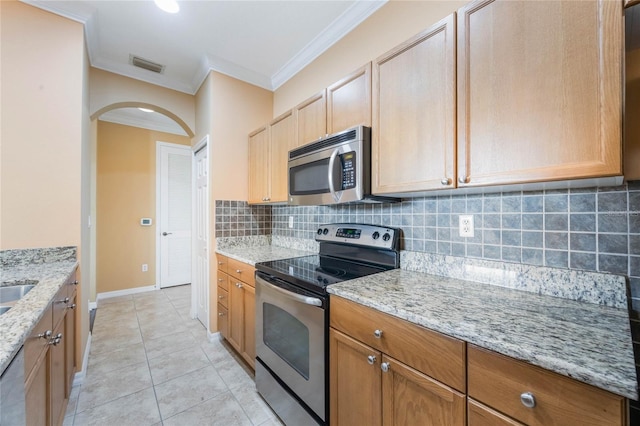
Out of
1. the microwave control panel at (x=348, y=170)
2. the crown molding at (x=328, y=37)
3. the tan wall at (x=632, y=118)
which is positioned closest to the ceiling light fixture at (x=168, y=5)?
the crown molding at (x=328, y=37)

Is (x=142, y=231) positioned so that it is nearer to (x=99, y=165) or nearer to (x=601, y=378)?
(x=99, y=165)

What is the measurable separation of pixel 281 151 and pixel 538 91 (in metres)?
1.75

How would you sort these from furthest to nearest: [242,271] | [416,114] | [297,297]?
[242,271] → [297,297] → [416,114]

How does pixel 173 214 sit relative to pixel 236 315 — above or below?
above

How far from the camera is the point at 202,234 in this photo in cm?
286

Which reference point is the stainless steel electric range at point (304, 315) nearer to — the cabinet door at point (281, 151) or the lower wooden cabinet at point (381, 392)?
the lower wooden cabinet at point (381, 392)

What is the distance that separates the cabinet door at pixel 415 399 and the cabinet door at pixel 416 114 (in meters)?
0.78

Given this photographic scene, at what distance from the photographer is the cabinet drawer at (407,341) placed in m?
0.83

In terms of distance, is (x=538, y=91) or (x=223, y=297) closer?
(x=538, y=91)

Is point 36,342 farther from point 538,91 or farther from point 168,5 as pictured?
point 168,5

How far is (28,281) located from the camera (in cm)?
142

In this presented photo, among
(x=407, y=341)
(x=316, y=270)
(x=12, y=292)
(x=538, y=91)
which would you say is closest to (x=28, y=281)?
(x=12, y=292)

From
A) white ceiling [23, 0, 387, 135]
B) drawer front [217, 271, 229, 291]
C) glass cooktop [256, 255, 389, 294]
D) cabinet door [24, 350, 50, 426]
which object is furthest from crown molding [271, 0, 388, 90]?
cabinet door [24, 350, 50, 426]

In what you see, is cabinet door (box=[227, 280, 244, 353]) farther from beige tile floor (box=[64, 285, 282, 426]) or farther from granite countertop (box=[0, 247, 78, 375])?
granite countertop (box=[0, 247, 78, 375])
